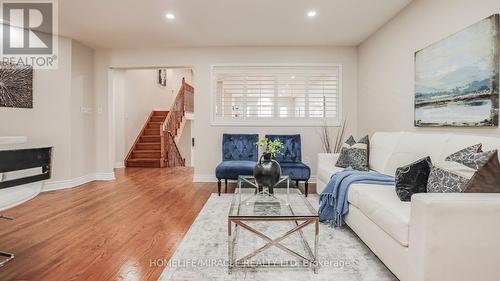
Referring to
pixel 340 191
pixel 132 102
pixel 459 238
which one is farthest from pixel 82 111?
pixel 459 238

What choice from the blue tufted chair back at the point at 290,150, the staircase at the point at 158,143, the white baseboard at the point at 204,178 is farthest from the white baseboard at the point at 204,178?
the staircase at the point at 158,143

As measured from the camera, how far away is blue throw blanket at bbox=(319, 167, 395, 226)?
2.80m

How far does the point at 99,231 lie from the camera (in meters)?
2.94

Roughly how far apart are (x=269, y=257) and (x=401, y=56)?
3.22 m

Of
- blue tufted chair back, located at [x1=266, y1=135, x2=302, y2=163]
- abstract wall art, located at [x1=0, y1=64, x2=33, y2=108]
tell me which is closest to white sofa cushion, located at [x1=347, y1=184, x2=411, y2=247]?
blue tufted chair back, located at [x1=266, y1=135, x2=302, y2=163]

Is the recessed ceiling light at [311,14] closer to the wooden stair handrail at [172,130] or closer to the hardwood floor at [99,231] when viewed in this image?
the hardwood floor at [99,231]

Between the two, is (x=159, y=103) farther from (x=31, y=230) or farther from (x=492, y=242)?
(x=492, y=242)

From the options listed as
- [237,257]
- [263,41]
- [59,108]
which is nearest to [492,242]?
[237,257]

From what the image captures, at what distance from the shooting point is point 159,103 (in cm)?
993

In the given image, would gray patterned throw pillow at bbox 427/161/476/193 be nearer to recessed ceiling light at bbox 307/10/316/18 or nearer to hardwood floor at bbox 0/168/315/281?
hardwood floor at bbox 0/168/315/281

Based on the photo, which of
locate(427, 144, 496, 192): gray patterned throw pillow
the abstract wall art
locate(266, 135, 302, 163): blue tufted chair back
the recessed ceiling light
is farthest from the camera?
locate(266, 135, 302, 163): blue tufted chair back

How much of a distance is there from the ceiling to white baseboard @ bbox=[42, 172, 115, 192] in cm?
252

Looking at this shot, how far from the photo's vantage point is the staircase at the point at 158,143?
7.76 metres

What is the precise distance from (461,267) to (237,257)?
1466 millimetres
